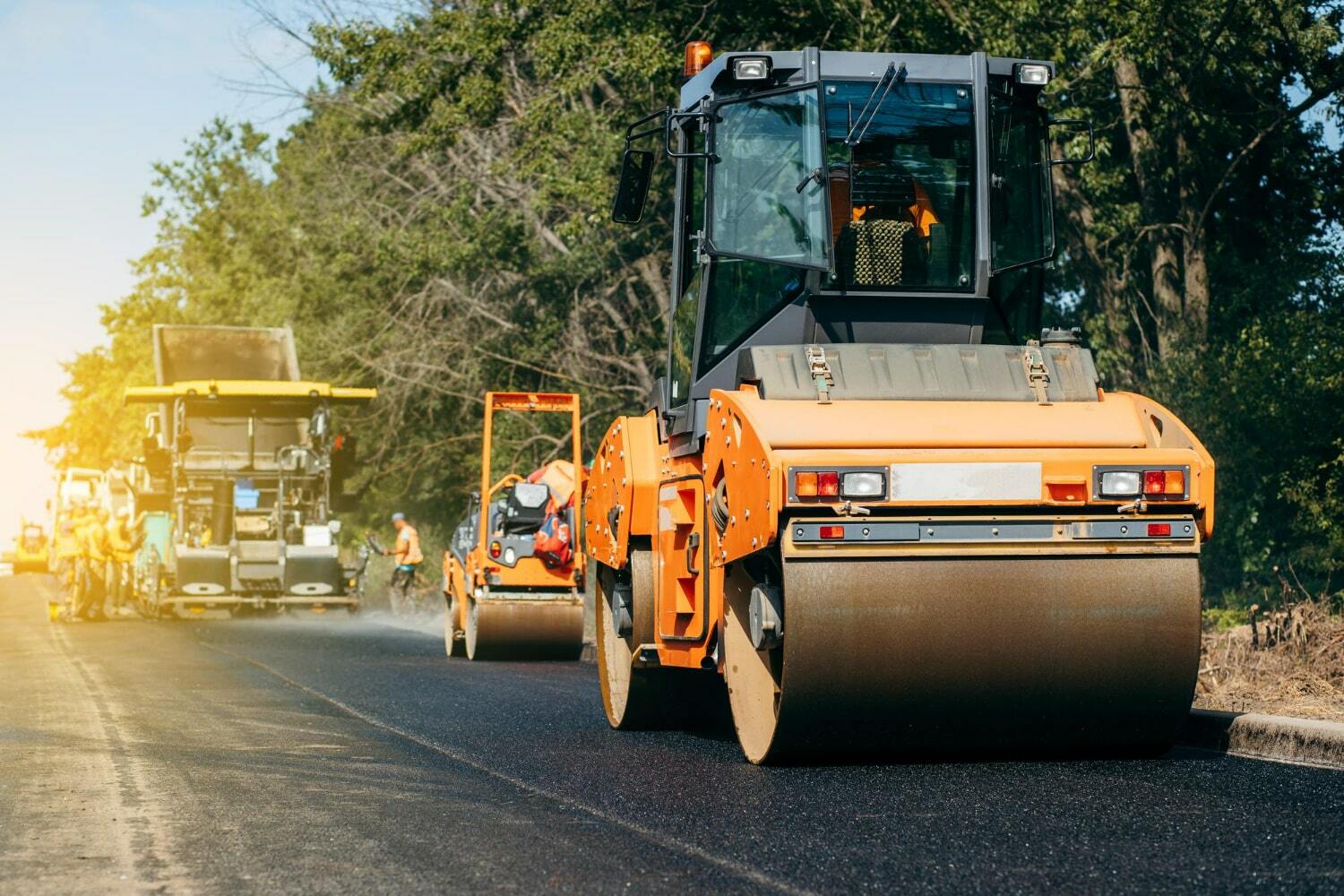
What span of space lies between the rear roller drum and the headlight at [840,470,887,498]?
2.48 metres

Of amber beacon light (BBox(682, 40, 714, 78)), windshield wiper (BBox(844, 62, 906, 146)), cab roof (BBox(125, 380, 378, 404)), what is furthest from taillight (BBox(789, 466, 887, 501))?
cab roof (BBox(125, 380, 378, 404))

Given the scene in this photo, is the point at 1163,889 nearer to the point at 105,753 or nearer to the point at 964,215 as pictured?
the point at 964,215

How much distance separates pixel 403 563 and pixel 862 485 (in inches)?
766

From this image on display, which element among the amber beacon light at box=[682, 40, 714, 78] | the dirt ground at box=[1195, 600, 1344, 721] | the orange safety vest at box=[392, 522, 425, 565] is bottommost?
the dirt ground at box=[1195, 600, 1344, 721]

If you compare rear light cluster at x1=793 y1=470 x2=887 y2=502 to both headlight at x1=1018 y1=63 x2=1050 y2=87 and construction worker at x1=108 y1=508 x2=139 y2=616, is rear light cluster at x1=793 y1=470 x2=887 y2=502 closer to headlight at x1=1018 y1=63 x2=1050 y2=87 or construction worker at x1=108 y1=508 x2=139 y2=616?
headlight at x1=1018 y1=63 x2=1050 y2=87

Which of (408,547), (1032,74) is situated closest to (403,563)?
(408,547)

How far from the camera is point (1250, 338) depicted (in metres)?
17.9

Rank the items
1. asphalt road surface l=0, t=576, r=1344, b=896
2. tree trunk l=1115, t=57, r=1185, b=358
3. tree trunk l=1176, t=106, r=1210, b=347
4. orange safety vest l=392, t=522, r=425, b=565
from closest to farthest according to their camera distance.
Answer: asphalt road surface l=0, t=576, r=1344, b=896
tree trunk l=1115, t=57, r=1185, b=358
tree trunk l=1176, t=106, r=1210, b=347
orange safety vest l=392, t=522, r=425, b=565

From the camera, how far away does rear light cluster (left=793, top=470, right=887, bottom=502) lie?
276 inches

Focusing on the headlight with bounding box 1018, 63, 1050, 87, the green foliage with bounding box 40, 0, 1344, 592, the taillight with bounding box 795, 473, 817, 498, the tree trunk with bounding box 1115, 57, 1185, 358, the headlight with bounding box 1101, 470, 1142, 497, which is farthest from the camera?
the tree trunk with bounding box 1115, 57, 1185, 358

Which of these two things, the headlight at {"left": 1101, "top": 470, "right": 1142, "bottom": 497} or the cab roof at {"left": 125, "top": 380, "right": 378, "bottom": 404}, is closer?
the headlight at {"left": 1101, "top": 470, "right": 1142, "bottom": 497}

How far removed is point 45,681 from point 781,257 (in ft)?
26.5

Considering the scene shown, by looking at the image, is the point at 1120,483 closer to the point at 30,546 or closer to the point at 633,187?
the point at 633,187

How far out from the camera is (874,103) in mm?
8617
